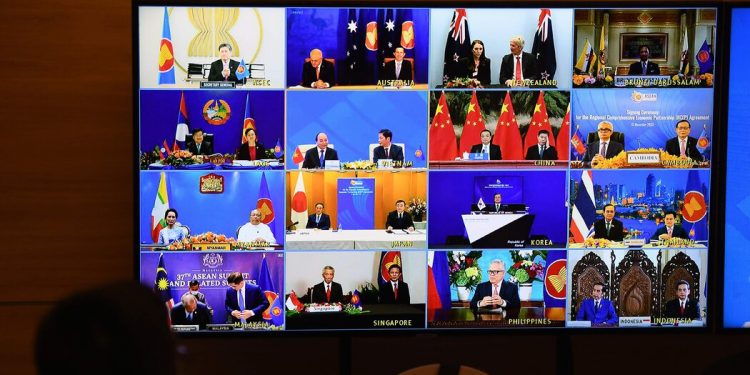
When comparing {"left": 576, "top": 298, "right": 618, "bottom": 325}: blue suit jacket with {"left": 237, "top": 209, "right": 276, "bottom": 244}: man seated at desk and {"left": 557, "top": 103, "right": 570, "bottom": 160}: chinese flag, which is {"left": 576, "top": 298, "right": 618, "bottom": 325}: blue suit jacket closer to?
{"left": 557, "top": 103, "right": 570, "bottom": 160}: chinese flag

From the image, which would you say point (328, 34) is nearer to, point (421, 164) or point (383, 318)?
point (421, 164)

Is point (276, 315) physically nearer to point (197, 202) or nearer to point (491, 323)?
point (197, 202)

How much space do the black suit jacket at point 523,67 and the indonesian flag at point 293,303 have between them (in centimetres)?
109

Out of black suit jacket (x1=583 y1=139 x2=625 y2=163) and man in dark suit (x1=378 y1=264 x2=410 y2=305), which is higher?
black suit jacket (x1=583 y1=139 x2=625 y2=163)

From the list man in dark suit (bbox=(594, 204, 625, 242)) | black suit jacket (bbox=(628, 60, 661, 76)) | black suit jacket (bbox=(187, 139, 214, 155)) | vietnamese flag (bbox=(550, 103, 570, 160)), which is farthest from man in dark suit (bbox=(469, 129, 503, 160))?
black suit jacket (bbox=(187, 139, 214, 155))

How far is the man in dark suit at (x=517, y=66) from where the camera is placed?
9.17 feet

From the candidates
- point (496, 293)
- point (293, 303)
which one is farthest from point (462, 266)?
point (293, 303)

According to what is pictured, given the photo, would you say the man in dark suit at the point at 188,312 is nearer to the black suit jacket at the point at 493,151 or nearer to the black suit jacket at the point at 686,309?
the black suit jacket at the point at 493,151

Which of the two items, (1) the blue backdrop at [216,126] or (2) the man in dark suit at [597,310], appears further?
(2) the man in dark suit at [597,310]

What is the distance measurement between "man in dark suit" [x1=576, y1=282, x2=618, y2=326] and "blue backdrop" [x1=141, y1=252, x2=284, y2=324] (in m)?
1.13

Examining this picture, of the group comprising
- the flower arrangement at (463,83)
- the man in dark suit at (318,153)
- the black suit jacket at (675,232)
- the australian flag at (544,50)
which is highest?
the australian flag at (544,50)

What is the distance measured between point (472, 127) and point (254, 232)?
89cm

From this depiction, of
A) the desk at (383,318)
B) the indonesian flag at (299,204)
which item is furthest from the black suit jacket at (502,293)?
the indonesian flag at (299,204)

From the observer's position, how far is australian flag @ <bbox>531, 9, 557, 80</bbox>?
110 inches
